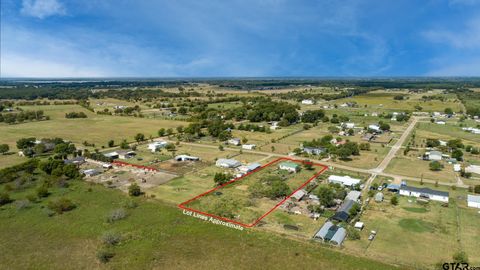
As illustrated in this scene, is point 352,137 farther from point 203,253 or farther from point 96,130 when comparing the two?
point 96,130

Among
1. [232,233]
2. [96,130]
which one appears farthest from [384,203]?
[96,130]

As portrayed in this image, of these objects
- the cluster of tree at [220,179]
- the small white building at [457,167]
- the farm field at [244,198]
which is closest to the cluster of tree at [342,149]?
the farm field at [244,198]

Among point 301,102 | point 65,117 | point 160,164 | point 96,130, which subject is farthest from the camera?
point 301,102

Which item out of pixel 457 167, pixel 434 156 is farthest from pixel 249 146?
pixel 457 167

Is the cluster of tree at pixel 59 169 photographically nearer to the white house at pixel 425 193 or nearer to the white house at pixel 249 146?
the white house at pixel 249 146

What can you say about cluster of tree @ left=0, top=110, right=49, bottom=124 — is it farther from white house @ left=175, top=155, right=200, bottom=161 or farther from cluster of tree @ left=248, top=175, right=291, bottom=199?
cluster of tree @ left=248, top=175, right=291, bottom=199
